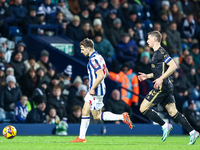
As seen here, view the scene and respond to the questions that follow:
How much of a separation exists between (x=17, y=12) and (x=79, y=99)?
4109 mm

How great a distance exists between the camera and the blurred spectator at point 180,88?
53.2 feet

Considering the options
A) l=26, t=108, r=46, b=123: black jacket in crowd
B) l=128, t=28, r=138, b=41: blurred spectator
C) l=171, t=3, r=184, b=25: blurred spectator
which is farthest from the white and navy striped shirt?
l=171, t=3, r=184, b=25: blurred spectator

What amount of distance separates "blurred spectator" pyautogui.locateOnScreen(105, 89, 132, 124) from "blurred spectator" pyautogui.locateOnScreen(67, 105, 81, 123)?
1.02 metres

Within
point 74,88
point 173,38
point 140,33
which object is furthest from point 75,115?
point 173,38

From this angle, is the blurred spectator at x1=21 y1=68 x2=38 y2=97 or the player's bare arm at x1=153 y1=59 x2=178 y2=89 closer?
the player's bare arm at x1=153 y1=59 x2=178 y2=89

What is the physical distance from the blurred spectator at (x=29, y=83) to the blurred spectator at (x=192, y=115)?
476 cm

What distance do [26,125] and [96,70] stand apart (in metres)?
4.65

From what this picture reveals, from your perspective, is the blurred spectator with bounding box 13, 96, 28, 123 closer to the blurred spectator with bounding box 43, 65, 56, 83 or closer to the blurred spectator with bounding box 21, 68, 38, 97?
the blurred spectator with bounding box 21, 68, 38, 97

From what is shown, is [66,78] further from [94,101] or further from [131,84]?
[94,101]

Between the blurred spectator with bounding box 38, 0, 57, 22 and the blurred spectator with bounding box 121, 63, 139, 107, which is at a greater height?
the blurred spectator with bounding box 38, 0, 57, 22

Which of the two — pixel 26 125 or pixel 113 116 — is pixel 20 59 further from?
pixel 113 116

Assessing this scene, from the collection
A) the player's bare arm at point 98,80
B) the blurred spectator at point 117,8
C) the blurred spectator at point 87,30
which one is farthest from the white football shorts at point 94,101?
the blurred spectator at point 117,8

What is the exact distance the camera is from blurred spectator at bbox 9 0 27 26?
16766 mm

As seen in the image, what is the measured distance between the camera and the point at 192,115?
50.3ft
